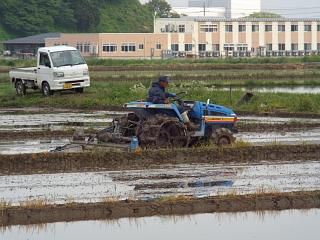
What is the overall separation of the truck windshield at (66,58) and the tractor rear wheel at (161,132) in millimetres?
16017

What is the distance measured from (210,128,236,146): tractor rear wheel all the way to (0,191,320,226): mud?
500 cm

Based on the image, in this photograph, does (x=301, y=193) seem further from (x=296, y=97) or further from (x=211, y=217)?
(x=296, y=97)

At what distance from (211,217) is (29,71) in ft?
77.0

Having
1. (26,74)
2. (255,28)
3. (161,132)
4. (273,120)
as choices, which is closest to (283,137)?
(161,132)

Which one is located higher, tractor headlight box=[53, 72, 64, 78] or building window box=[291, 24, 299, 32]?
building window box=[291, 24, 299, 32]

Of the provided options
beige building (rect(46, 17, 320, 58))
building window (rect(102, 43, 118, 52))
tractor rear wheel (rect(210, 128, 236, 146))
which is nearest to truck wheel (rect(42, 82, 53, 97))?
tractor rear wheel (rect(210, 128, 236, 146))

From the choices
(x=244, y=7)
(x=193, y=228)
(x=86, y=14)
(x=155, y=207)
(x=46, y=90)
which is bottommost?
(x=193, y=228)

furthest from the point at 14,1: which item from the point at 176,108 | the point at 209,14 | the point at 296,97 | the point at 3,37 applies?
the point at 176,108

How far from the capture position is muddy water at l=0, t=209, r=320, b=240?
9859mm

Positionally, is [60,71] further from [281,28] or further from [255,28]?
[281,28]

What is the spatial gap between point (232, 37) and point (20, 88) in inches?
2447

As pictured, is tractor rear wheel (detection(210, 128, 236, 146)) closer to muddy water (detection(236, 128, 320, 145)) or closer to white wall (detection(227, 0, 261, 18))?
muddy water (detection(236, 128, 320, 145))

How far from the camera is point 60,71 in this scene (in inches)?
1246

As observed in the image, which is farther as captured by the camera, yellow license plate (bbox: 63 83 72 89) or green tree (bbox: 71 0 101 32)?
green tree (bbox: 71 0 101 32)
